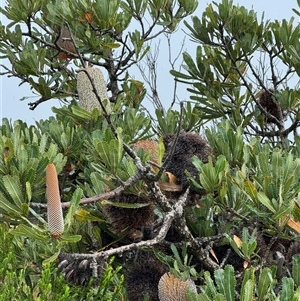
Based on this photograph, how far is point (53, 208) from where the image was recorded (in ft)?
3.14

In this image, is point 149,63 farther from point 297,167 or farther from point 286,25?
point 297,167

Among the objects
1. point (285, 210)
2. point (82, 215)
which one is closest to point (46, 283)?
point (82, 215)

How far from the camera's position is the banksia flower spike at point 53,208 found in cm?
96

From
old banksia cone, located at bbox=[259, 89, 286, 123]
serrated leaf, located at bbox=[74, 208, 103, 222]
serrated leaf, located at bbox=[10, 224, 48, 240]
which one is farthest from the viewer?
old banksia cone, located at bbox=[259, 89, 286, 123]

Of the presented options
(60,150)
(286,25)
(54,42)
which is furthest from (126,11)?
(60,150)

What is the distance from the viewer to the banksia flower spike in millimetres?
960

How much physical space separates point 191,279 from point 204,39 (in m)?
1.54

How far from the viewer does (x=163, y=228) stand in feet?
3.97

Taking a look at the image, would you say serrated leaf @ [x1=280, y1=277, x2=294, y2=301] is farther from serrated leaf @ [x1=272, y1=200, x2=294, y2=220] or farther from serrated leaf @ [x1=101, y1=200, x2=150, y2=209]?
serrated leaf @ [x1=101, y1=200, x2=150, y2=209]

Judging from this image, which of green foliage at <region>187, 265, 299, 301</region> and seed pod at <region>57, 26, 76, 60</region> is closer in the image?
green foliage at <region>187, 265, 299, 301</region>

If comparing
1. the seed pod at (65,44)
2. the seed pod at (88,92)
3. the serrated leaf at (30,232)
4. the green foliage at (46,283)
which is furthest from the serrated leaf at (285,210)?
the seed pod at (65,44)

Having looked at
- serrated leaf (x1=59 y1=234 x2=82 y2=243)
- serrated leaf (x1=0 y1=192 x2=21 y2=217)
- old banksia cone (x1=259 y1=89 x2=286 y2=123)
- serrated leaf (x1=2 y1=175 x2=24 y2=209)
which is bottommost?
serrated leaf (x1=59 y1=234 x2=82 y2=243)

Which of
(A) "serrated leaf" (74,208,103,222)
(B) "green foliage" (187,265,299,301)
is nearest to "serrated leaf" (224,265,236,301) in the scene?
(B) "green foliage" (187,265,299,301)

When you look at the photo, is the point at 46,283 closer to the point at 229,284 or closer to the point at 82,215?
the point at 82,215
